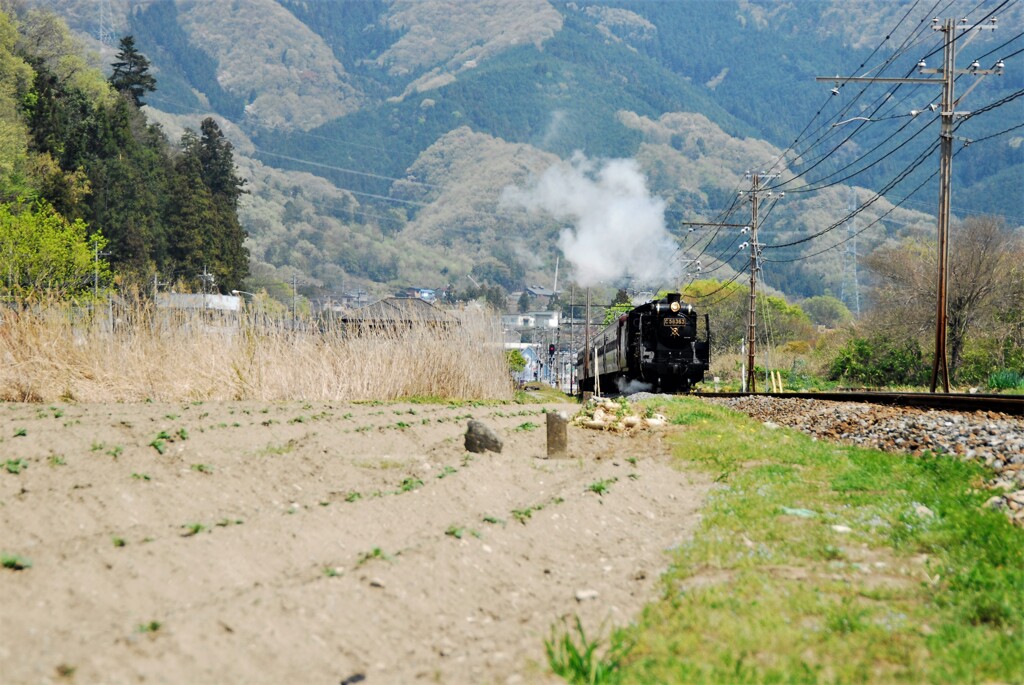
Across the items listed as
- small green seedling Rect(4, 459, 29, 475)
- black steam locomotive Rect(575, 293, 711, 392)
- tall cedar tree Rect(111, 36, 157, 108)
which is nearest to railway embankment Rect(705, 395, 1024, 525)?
small green seedling Rect(4, 459, 29, 475)

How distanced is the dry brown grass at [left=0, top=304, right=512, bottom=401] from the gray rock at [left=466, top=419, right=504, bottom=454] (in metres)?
9.26

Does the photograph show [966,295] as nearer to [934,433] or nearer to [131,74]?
[934,433]

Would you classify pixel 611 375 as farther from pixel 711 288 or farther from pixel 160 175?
pixel 711 288

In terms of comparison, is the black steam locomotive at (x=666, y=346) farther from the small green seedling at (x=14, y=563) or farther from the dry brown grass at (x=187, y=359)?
the small green seedling at (x=14, y=563)

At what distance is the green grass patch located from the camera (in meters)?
4.56

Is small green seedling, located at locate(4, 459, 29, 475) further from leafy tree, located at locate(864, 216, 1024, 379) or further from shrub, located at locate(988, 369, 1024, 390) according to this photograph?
leafy tree, located at locate(864, 216, 1024, 379)

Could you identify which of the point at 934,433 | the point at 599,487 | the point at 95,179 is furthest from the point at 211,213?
the point at 599,487

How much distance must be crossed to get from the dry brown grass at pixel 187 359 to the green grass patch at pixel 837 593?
12.5m

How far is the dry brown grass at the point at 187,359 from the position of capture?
18.3m

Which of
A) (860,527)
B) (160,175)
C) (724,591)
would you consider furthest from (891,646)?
(160,175)

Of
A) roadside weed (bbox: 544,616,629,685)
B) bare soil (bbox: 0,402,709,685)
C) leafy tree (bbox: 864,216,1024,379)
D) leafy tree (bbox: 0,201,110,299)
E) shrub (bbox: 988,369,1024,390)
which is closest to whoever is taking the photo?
roadside weed (bbox: 544,616,629,685)

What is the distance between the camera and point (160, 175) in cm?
8131

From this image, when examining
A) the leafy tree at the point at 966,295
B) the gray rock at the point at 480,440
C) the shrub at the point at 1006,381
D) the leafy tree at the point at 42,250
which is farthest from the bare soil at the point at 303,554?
the leafy tree at the point at 42,250

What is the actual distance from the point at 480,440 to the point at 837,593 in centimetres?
649
